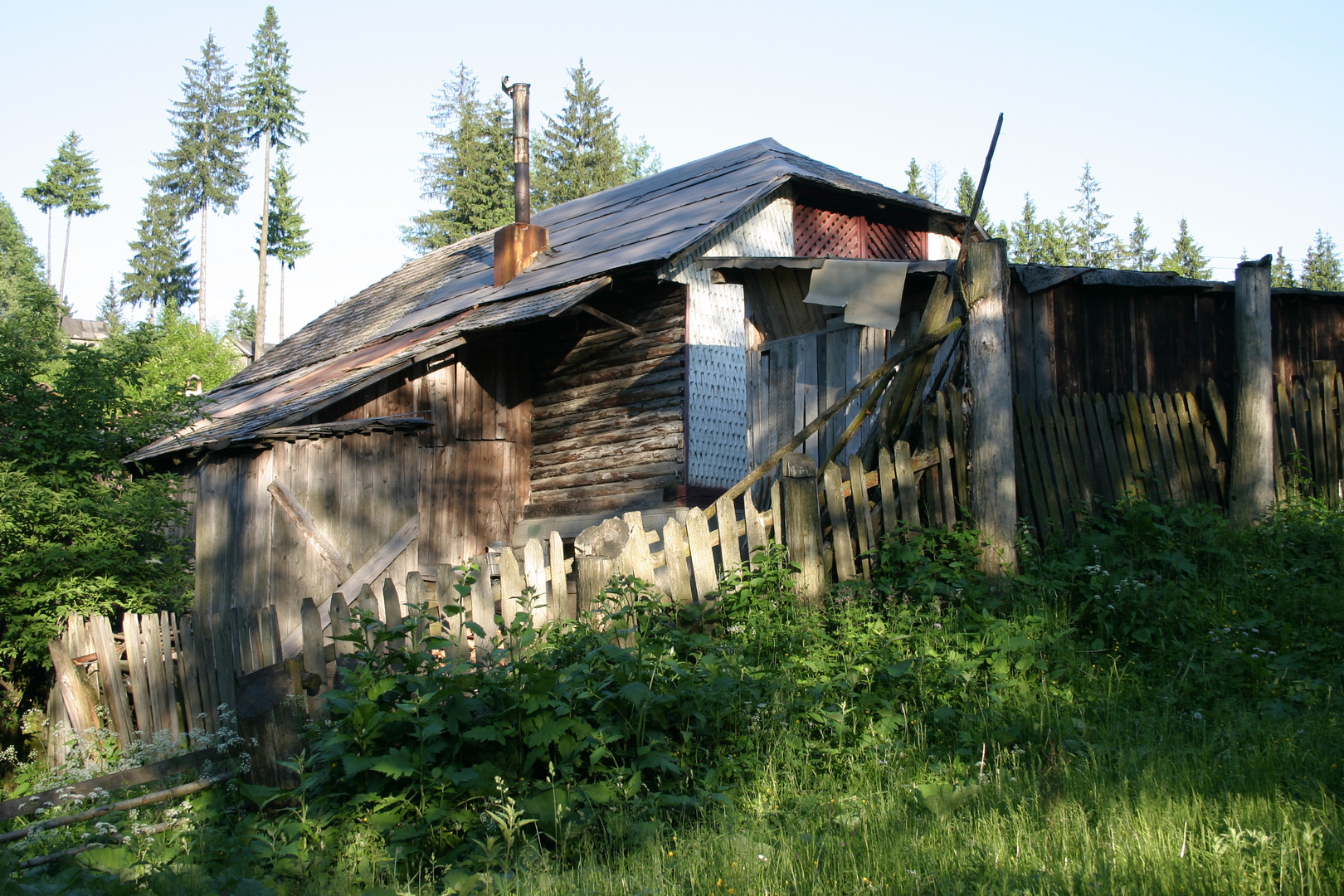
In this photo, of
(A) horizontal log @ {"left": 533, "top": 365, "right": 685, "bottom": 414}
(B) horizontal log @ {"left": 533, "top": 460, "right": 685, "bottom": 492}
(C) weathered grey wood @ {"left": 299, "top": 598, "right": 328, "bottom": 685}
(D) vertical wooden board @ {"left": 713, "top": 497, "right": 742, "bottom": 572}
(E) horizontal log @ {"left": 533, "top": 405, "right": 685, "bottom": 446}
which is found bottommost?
(C) weathered grey wood @ {"left": 299, "top": 598, "right": 328, "bottom": 685}

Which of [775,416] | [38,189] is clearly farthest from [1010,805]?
[38,189]

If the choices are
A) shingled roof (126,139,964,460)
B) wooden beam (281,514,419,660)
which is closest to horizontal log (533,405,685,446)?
shingled roof (126,139,964,460)

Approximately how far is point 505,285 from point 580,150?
40035 mm

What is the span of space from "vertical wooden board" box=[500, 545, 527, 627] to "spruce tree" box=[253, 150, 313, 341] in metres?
44.1

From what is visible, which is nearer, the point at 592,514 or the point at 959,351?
the point at 959,351

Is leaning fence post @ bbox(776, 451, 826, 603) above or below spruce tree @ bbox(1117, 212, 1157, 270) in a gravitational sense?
below

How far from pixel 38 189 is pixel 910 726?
240 ft

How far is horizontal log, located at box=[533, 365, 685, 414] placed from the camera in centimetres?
1137

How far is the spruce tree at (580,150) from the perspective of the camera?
164 ft

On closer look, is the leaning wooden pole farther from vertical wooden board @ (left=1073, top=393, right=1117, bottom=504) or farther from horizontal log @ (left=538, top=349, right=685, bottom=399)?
horizontal log @ (left=538, top=349, right=685, bottom=399)

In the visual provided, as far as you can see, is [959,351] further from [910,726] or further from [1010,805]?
[1010,805]

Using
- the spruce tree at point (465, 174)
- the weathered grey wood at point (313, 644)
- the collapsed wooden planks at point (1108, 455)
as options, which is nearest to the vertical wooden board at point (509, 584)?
the weathered grey wood at point (313, 644)

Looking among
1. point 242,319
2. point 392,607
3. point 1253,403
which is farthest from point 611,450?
point 242,319

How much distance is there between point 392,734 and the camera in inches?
165
